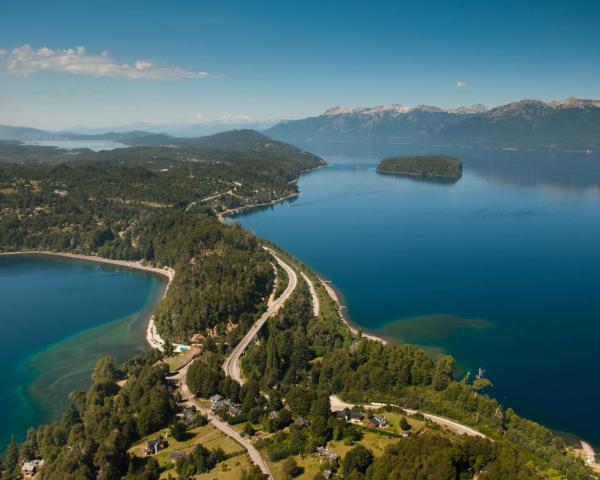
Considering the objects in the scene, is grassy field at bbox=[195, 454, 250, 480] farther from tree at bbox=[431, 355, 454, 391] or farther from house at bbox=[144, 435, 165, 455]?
tree at bbox=[431, 355, 454, 391]

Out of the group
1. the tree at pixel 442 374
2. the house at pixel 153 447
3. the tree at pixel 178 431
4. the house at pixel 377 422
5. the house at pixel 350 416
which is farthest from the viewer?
the tree at pixel 442 374

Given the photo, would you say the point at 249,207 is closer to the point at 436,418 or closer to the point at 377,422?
the point at 436,418

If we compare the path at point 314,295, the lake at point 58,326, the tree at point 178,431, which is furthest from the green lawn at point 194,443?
the path at point 314,295

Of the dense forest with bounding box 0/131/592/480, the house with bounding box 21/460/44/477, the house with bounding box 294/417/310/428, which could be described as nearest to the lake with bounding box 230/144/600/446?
the dense forest with bounding box 0/131/592/480

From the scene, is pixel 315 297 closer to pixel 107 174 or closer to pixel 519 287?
pixel 519 287

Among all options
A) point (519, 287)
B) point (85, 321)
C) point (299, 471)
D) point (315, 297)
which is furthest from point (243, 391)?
point (519, 287)

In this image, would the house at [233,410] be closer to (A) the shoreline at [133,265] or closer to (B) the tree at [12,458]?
(B) the tree at [12,458]
